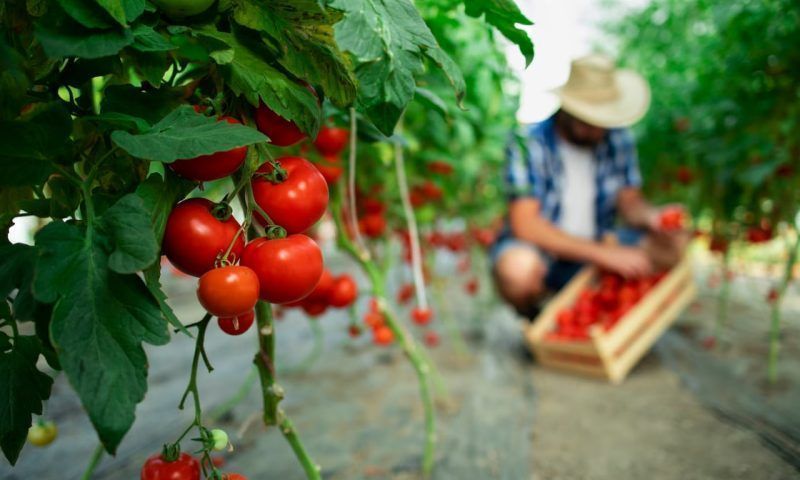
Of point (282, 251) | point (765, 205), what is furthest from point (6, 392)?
point (765, 205)

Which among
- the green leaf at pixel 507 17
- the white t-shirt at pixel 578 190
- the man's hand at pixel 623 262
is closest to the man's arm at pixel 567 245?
the man's hand at pixel 623 262

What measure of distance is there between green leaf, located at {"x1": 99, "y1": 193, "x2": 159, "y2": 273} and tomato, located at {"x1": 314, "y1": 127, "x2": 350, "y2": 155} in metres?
0.63

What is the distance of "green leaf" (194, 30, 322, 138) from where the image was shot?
49 cm

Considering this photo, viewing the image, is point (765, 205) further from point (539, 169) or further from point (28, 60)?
point (28, 60)

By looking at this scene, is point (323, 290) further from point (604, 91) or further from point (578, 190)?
point (604, 91)

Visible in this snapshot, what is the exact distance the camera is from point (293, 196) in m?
0.53

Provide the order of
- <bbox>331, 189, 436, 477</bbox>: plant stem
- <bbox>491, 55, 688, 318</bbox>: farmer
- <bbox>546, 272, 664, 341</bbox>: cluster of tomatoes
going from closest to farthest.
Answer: <bbox>331, 189, 436, 477</bbox>: plant stem
<bbox>546, 272, 664, 341</bbox>: cluster of tomatoes
<bbox>491, 55, 688, 318</bbox>: farmer

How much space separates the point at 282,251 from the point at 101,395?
0.62 feet

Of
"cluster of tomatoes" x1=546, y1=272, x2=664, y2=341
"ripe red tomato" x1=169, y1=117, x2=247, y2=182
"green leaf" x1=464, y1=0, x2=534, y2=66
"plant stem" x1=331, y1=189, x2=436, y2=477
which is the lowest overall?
"cluster of tomatoes" x1=546, y1=272, x2=664, y2=341

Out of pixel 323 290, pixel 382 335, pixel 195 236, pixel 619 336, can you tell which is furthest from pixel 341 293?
pixel 619 336

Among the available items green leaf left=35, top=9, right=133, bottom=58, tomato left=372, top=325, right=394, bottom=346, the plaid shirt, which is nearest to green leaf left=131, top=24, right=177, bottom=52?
green leaf left=35, top=9, right=133, bottom=58

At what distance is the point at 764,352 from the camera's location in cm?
217

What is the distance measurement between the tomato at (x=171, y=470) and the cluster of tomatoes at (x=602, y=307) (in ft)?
6.17

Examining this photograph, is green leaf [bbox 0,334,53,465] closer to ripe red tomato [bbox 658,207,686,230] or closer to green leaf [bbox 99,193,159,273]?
green leaf [bbox 99,193,159,273]
